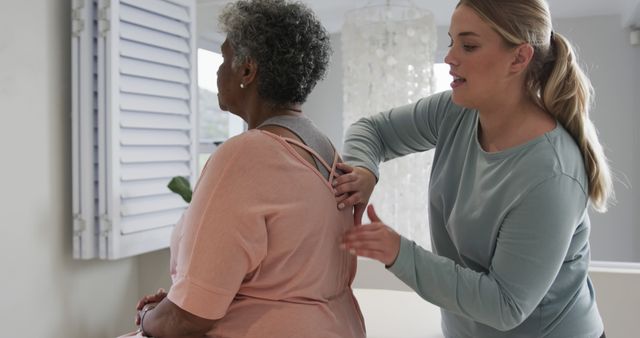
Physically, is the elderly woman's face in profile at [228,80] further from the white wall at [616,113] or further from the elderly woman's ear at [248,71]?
the white wall at [616,113]

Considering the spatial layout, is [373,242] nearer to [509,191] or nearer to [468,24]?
[509,191]

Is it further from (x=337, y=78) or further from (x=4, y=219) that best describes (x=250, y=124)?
(x=337, y=78)

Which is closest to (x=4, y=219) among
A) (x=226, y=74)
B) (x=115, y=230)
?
(x=115, y=230)

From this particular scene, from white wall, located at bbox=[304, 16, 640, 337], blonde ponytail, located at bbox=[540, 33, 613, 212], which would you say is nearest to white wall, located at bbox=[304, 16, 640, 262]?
white wall, located at bbox=[304, 16, 640, 337]

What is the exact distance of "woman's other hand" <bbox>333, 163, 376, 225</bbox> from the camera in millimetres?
1173

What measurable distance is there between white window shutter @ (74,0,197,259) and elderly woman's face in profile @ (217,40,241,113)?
1.45 metres

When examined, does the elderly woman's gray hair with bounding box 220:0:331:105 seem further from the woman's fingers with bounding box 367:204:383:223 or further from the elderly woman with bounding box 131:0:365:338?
the woman's fingers with bounding box 367:204:383:223

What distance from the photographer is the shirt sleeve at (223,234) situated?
982 mm

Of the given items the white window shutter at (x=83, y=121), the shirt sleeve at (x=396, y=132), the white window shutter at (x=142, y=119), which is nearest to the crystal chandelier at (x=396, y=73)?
the white window shutter at (x=142, y=119)

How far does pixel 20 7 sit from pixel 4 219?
2.60 feet

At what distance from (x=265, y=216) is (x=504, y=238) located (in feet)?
1.46

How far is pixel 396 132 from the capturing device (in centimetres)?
157

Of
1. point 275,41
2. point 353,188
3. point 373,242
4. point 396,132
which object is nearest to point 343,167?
point 353,188

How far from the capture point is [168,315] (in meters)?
1.06
